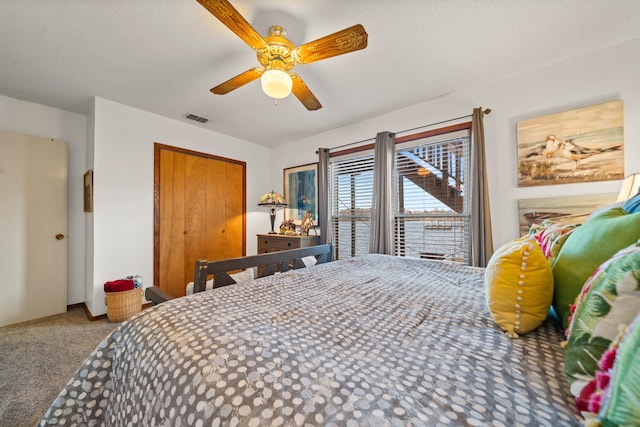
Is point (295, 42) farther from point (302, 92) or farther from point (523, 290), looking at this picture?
point (523, 290)

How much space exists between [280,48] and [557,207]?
256 centimetres

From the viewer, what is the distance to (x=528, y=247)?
78cm

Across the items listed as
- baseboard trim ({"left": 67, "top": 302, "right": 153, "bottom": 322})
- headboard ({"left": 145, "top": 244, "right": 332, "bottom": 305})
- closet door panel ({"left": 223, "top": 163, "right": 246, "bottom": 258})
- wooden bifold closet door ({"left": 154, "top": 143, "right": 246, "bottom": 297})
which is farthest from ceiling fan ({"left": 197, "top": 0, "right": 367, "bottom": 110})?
baseboard trim ({"left": 67, "top": 302, "right": 153, "bottom": 322})

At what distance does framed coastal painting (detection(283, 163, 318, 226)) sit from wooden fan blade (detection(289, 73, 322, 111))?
5.55 ft

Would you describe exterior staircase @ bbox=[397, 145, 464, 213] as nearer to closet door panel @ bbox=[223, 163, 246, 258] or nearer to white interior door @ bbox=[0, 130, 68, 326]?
closet door panel @ bbox=[223, 163, 246, 258]

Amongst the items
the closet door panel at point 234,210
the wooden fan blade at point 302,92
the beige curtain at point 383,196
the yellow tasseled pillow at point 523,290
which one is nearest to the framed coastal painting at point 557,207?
the beige curtain at point 383,196

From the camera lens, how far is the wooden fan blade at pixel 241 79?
1.80m

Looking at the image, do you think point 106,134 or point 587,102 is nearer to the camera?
point 587,102

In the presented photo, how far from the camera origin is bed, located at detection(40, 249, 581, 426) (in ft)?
1.60

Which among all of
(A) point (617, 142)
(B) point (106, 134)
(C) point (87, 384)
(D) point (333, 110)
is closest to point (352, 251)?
(D) point (333, 110)

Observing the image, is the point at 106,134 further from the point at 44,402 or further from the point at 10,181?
the point at 44,402

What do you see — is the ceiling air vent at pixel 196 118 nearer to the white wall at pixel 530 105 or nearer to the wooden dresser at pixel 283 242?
the wooden dresser at pixel 283 242

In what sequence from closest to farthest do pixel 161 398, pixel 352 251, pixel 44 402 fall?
pixel 161 398, pixel 44 402, pixel 352 251

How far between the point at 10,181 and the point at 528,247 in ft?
14.2
